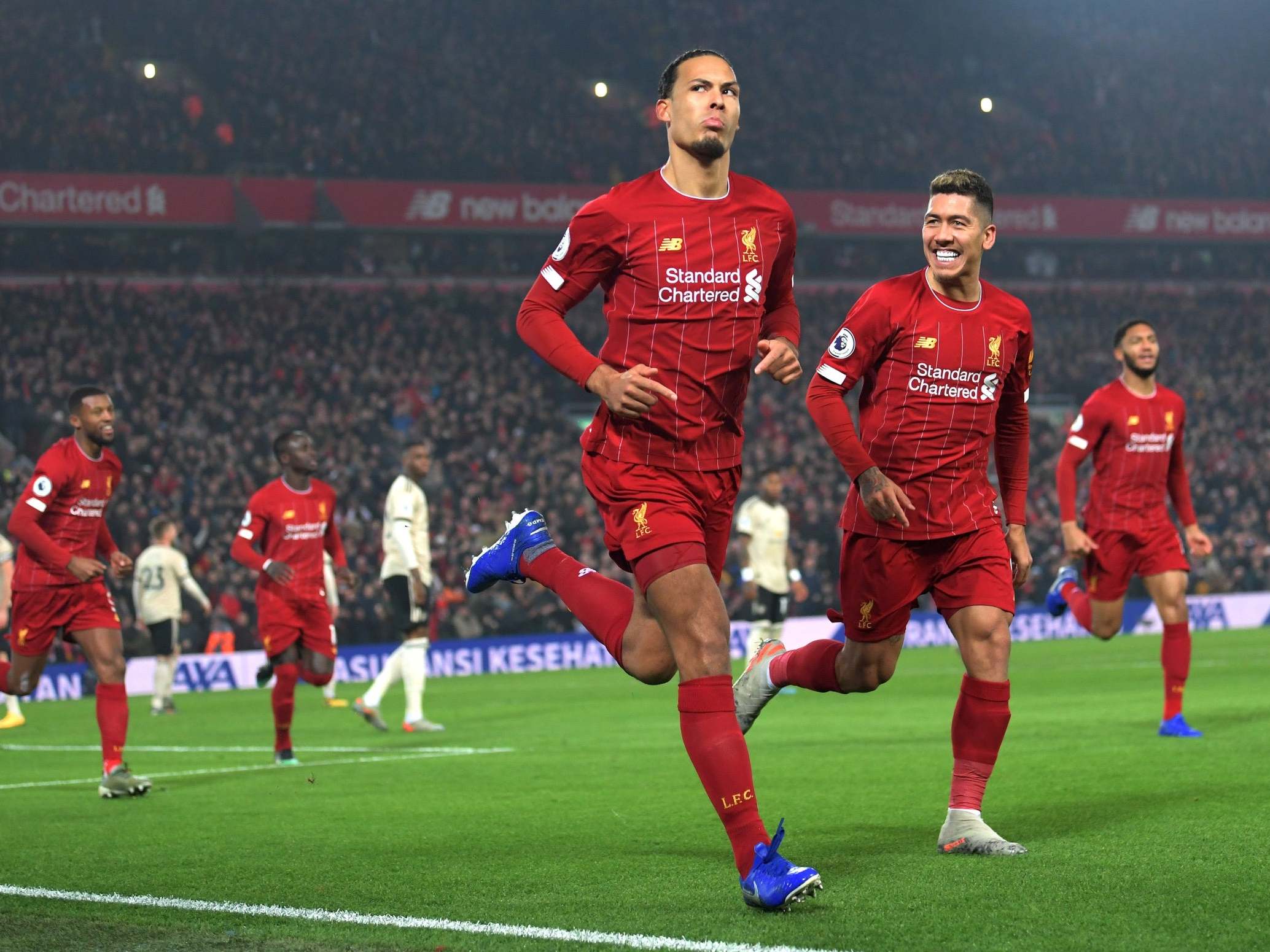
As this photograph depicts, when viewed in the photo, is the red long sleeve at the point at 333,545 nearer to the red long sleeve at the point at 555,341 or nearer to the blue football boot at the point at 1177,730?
the blue football boot at the point at 1177,730

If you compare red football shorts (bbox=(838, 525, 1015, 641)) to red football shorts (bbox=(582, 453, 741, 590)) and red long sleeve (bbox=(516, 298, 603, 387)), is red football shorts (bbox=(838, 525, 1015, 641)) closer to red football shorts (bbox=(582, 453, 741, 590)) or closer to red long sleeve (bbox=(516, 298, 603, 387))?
red football shorts (bbox=(582, 453, 741, 590))

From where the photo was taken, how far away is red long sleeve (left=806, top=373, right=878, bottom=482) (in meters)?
6.20

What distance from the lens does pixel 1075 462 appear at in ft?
37.0

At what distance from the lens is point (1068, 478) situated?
11.3 metres

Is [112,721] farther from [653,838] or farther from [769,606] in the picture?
[769,606]

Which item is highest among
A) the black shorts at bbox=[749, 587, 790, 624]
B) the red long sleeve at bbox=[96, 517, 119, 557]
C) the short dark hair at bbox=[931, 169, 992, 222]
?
the short dark hair at bbox=[931, 169, 992, 222]

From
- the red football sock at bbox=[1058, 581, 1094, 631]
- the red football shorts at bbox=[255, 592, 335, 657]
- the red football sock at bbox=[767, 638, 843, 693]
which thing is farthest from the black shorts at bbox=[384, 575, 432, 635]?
the red football sock at bbox=[767, 638, 843, 693]

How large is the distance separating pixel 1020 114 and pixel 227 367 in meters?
26.2

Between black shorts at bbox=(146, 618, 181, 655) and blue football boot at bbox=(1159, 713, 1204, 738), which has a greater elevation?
black shorts at bbox=(146, 618, 181, 655)

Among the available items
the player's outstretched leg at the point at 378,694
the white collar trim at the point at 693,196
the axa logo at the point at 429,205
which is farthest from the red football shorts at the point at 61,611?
the axa logo at the point at 429,205

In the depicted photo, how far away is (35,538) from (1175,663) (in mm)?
7366

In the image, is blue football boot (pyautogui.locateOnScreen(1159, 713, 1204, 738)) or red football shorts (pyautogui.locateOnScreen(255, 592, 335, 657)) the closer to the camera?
blue football boot (pyautogui.locateOnScreen(1159, 713, 1204, 738))

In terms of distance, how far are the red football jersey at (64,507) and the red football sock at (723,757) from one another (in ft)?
18.1

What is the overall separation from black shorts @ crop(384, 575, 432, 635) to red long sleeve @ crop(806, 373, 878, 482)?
27.9 ft
